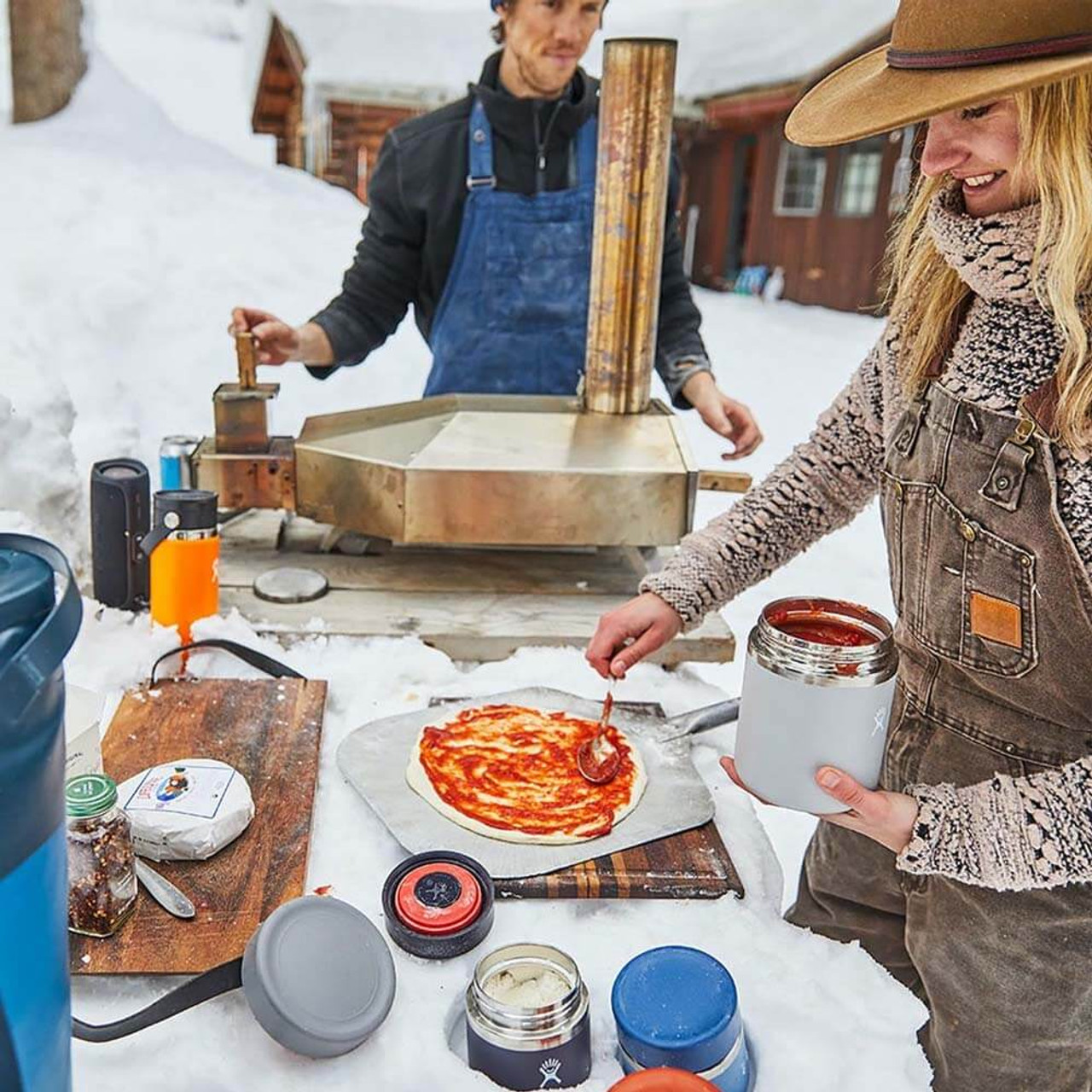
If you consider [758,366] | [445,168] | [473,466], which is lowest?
[758,366]

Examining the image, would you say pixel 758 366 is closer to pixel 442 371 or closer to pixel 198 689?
pixel 442 371

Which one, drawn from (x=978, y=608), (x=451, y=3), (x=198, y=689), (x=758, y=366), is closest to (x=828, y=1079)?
(x=978, y=608)

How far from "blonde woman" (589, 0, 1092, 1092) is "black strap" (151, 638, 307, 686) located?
1.70ft

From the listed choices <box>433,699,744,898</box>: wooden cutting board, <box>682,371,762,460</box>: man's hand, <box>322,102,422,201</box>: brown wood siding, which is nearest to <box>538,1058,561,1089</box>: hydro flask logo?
<box>433,699,744,898</box>: wooden cutting board

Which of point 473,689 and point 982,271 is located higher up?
point 982,271

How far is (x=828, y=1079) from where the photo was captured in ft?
3.31

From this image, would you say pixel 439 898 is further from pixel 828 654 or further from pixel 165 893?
pixel 828 654

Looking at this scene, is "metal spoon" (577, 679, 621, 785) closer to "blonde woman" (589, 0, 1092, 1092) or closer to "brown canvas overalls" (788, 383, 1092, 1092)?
"blonde woman" (589, 0, 1092, 1092)

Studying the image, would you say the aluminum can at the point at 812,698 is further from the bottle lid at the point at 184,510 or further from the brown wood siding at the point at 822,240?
the brown wood siding at the point at 822,240

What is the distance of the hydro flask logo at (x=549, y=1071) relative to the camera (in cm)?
95

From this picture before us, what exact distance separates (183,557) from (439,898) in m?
0.88

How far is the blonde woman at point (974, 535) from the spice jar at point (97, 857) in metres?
0.73

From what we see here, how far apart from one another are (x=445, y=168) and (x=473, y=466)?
45.5 inches

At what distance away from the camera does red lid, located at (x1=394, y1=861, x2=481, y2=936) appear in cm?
113
